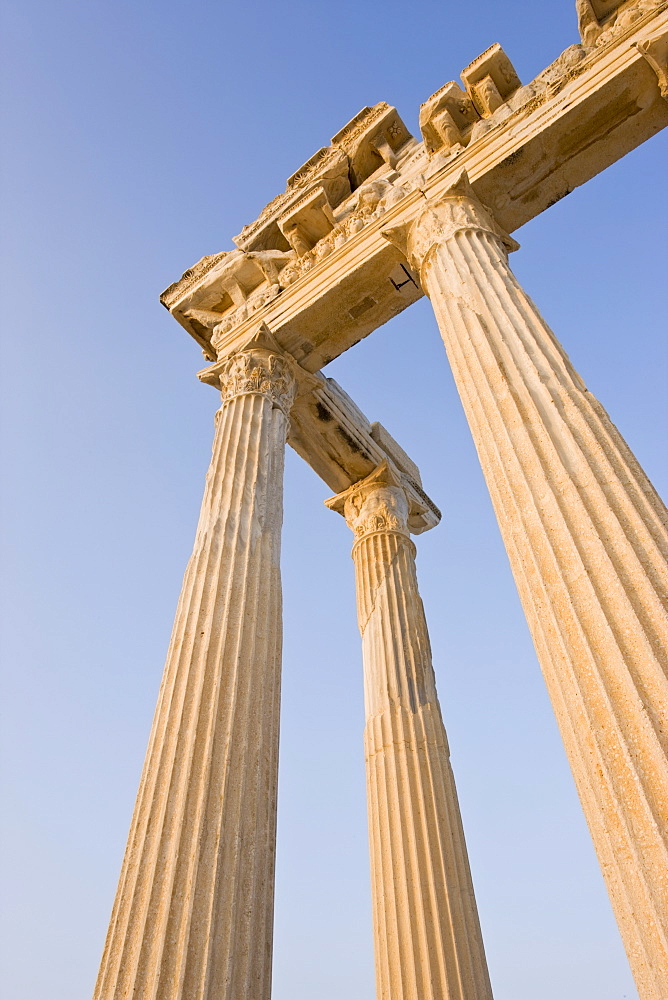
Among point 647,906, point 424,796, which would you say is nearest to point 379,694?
point 424,796

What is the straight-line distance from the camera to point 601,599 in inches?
223

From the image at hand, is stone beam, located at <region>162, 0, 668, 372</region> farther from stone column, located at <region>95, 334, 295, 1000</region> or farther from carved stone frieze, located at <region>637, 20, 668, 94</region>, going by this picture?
stone column, located at <region>95, 334, 295, 1000</region>

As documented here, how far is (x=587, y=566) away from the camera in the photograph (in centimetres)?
593

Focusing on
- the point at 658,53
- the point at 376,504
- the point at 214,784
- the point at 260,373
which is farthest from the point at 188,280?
the point at 214,784

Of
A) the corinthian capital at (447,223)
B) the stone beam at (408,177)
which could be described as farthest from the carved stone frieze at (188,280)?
the corinthian capital at (447,223)

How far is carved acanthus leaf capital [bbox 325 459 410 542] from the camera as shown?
631 inches

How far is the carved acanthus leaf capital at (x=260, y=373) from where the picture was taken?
12.9m

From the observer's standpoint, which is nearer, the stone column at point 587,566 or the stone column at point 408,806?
the stone column at point 587,566

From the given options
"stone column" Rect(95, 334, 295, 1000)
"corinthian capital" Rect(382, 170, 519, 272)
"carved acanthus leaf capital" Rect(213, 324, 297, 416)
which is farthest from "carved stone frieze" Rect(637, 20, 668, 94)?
"stone column" Rect(95, 334, 295, 1000)

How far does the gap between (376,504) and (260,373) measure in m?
4.72

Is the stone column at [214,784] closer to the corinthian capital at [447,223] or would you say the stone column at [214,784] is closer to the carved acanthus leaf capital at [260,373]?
the carved acanthus leaf capital at [260,373]

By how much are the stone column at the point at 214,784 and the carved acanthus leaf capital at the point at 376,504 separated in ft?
16.6

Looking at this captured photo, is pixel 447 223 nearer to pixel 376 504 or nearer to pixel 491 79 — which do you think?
pixel 491 79

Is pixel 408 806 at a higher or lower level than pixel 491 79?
lower
